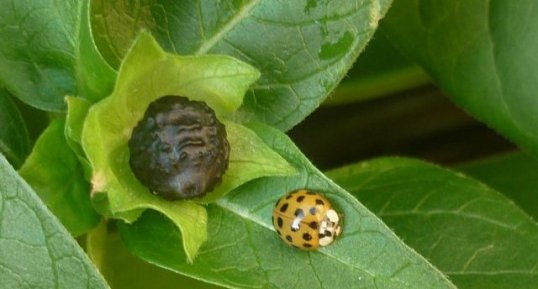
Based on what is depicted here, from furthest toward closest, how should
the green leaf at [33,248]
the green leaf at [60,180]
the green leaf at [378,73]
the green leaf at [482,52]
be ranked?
1. the green leaf at [378,73]
2. the green leaf at [482,52]
3. the green leaf at [60,180]
4. the green leaf at [33,248]

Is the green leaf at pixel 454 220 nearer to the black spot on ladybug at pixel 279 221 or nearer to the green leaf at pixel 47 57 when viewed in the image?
the black spot on ladybug at pixel 279 221

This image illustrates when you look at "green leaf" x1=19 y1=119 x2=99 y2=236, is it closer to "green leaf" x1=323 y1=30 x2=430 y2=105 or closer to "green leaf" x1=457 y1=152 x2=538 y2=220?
"green leaf" x1=323 y1=30 x2=430 y2=105

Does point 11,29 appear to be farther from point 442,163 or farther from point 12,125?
point 442,163

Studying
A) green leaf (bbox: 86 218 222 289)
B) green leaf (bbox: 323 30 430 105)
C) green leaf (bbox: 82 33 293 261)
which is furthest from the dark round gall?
green leaf (bbox: 323 30 430 105)

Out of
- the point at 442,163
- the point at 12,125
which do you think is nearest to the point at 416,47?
the point at 442,163

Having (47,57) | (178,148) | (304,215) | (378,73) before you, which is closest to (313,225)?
(304,215)

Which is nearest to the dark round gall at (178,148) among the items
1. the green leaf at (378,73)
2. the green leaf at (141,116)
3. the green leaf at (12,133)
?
the green leaf at (141,116)
